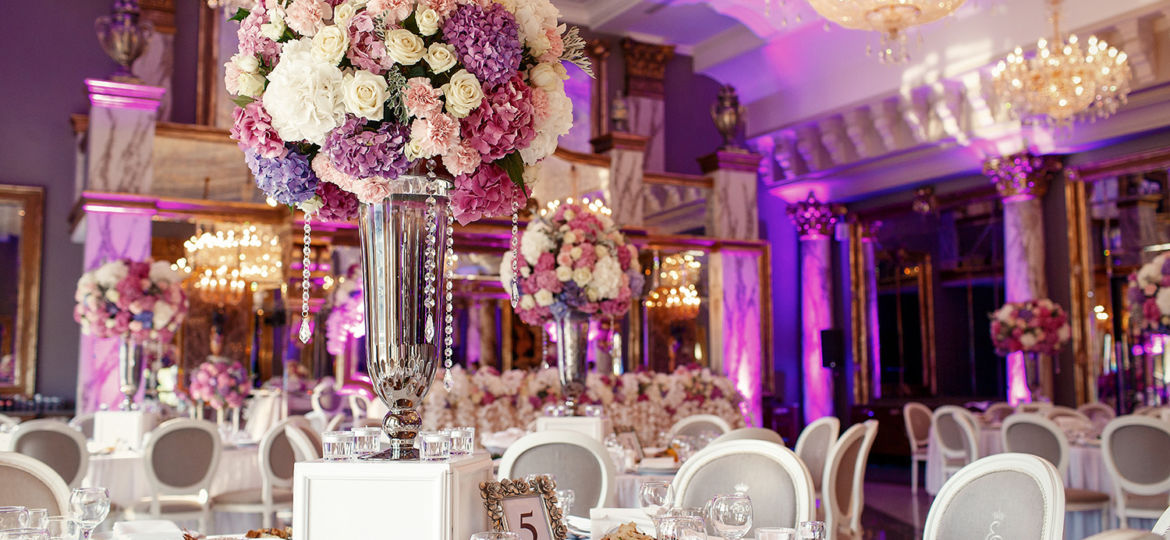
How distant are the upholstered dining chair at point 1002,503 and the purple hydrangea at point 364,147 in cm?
163

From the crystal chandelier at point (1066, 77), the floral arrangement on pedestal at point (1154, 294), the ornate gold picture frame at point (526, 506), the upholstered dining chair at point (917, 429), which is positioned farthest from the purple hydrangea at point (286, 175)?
the upholstered dining chair at point (917, 429)

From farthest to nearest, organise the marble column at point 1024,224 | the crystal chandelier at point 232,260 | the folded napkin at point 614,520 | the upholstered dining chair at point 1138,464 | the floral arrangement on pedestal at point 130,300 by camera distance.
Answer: the marble column at point 1024,224, the crystal chandelier at point 232,260, the floral arrangement on pedestal at point 130,300, the upholstered dining chair at point 1138,464, the folded napkin at point 614,520

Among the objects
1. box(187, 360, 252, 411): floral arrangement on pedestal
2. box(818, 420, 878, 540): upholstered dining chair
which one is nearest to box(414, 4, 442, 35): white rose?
box(818, 420, 878, 540): upholstered dining chair

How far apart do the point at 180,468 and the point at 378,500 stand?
14.1 ft

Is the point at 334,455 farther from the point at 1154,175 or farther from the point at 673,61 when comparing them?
the point at 673,61

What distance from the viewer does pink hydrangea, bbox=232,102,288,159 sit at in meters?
2.01

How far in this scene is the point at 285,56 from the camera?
1.95 meters

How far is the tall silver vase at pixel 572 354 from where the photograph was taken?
5.32 meters

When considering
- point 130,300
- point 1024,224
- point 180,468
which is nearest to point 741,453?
point 180,468

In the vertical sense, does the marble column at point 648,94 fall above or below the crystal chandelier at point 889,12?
above

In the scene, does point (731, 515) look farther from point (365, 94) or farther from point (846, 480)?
point (846, 480)

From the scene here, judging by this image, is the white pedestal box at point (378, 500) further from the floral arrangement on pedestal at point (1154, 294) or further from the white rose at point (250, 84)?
the floral arrangement on pedestal at point (1154, 294)

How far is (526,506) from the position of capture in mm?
2092

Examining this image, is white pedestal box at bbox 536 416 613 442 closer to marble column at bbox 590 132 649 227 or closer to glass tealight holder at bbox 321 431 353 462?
glass tealight holder at bbox 321 431 353 462
